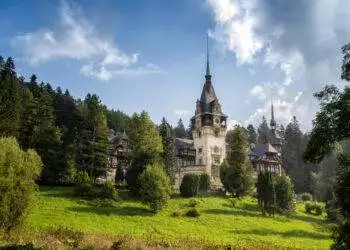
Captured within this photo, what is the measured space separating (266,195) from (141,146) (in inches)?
793

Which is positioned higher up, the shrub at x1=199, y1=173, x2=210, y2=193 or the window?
the window

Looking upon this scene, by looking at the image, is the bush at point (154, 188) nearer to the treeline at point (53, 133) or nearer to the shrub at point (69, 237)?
the treeline at point (53, 133)

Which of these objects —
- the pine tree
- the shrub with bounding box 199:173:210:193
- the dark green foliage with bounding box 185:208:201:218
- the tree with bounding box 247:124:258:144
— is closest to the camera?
the dark green foliage with bounding box 185:208:201:218

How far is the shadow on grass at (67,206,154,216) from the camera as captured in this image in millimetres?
59131

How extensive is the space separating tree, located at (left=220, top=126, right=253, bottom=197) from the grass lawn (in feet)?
31.9

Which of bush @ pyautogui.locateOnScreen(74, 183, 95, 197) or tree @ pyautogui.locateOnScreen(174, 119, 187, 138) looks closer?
bush @ pyautogui.locateOnScreen(74, 183, 95, 197)

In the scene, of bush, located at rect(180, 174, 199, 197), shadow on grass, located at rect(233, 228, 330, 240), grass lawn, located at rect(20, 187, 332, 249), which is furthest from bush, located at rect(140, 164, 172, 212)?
shadow on grass, located at rect(233, 228, 330, 240)

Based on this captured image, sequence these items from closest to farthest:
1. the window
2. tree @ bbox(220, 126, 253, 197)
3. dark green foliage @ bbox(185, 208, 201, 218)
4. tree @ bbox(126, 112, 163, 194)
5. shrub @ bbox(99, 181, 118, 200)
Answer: dark green foliage @ bbox(185, 208, 201, 218)
shrub @ bbox(99, 181, 118, 200)
tree @ bbox(126, 112, 163, 194)
tree @ bbox(220, 126, 253, 197)
the window

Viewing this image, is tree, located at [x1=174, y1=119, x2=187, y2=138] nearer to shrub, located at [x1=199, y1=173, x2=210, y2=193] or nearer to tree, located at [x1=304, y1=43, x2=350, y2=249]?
shrub, located at [x1=199, y1=173, x2=210, y2=193]

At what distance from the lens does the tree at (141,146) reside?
74000 mm

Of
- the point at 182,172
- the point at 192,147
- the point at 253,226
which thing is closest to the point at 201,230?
the point at 253,226

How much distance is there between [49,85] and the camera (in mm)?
125312

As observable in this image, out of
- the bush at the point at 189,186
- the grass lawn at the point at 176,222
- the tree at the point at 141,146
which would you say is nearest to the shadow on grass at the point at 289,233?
the grass lawn at the point at 176,222

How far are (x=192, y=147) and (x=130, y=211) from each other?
51206mm
